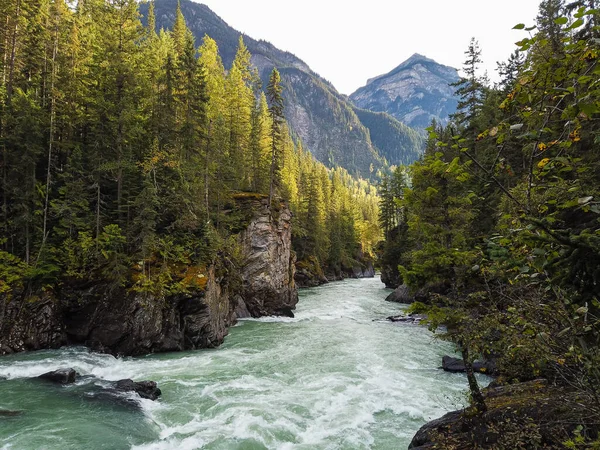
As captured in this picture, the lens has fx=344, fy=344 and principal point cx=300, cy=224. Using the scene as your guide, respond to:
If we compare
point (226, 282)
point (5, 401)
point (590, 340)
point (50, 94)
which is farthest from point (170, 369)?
point (50, 94)

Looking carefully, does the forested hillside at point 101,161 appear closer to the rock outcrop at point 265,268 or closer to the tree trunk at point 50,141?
the tree trunk at point 50,141

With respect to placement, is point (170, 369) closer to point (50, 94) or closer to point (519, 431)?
point (519, 431)

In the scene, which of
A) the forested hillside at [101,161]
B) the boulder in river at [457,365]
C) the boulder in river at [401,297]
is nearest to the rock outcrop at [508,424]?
the boulder in river at [457,365]

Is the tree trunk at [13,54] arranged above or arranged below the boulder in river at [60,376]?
above

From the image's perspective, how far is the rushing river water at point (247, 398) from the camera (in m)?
10.9

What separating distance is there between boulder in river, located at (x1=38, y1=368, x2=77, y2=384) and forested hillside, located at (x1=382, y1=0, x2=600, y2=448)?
573 inches

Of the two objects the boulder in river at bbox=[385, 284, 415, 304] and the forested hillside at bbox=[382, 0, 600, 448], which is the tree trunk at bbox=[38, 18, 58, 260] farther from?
the boulder in river at bbox=[385, 284, 415, 304]

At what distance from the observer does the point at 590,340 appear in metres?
3.78

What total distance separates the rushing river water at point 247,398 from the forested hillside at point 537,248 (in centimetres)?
322

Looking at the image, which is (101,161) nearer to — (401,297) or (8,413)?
(8,413)

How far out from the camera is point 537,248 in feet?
9.24

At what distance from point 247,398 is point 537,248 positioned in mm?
13733

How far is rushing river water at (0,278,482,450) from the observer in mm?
10867

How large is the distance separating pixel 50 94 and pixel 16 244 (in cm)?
1131
